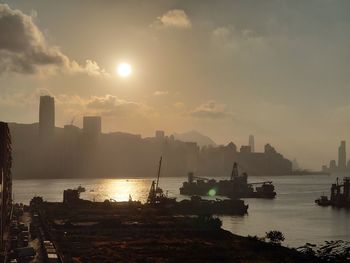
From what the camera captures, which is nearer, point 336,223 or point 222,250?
point 222,250

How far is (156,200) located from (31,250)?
95.0 metres

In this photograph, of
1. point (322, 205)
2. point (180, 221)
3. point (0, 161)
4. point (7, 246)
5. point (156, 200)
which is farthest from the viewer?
point (322, 205)

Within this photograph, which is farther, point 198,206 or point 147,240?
Answer: point 198,206

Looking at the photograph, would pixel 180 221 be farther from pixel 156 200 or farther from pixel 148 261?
pixel 156 200

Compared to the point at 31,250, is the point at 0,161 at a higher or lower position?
higher

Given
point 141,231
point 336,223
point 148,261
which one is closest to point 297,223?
point 336,223

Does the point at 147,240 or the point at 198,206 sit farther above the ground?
the point at 198,206

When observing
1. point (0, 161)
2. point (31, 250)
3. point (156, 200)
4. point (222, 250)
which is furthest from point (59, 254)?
point (156, 200)

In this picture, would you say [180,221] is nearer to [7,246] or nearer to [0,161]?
[7,246]

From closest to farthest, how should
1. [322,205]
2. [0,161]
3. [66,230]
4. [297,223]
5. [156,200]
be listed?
[0,161] < [66,230] < [297,223] < [156,200] < [322,205]

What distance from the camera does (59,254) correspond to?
5781cm

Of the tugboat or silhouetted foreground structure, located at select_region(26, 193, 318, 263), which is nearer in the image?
silhouetted foreground structure, located at select_region(26, 193, 318, 263)

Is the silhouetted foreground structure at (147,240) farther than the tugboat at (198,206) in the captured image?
No

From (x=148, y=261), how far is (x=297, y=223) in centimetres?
7017
